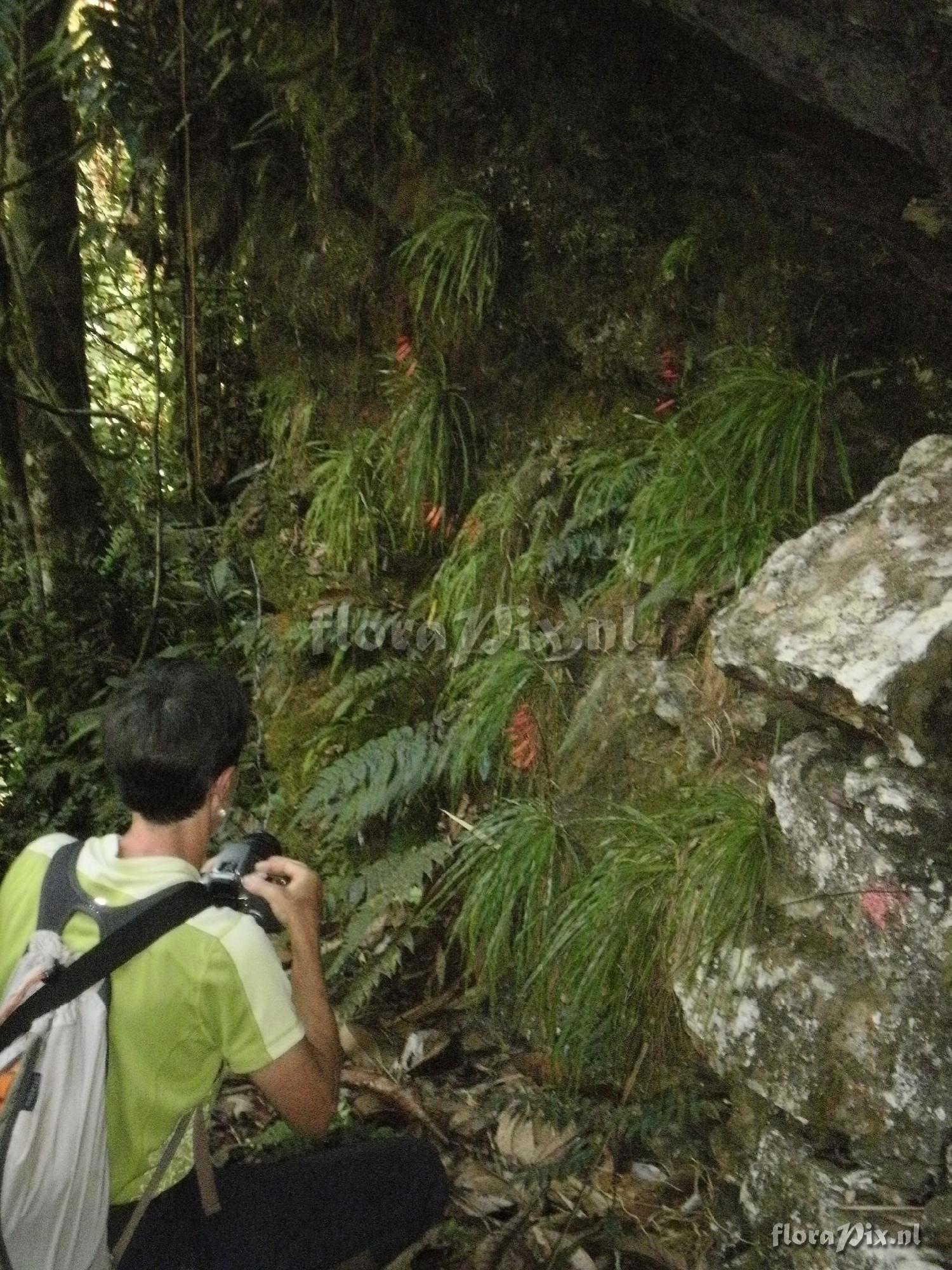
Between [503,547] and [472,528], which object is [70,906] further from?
[472,528]

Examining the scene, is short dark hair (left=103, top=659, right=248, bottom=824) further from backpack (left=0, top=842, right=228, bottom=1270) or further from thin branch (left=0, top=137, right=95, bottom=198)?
thin branch (left=0, top=137, right=95, bottom=198)

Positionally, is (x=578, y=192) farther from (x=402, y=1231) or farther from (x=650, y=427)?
(x=402, y=1231)

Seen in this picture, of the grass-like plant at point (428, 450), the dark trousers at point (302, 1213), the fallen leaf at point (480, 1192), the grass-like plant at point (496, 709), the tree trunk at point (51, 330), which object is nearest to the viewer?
the dark trousers at point (302, 1213)

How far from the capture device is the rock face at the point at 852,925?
7.63 ft

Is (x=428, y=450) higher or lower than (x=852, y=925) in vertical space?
higher

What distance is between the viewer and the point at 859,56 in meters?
2.72

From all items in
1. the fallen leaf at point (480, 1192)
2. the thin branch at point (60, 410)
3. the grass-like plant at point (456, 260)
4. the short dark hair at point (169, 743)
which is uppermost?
the grass-like plant at point (456, 260)

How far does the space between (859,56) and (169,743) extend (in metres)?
2.27

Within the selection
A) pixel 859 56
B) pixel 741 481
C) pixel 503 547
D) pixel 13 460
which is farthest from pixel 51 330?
pixel 859 56

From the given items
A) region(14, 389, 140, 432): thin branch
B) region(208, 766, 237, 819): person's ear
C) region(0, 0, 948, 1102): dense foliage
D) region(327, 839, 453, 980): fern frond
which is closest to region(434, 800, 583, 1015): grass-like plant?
region(0, 0, 948, 1102): dense foliage

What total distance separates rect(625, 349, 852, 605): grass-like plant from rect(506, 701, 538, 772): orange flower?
0.60 m

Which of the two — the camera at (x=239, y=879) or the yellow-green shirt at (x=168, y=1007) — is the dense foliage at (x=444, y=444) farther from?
the yellow-green shirt at (x=168, y=1007)

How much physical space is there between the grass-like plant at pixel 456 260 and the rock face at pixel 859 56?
54.1 inches

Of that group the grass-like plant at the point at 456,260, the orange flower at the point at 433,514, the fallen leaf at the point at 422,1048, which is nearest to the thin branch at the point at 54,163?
the grass-like plant at the point at 456,260
